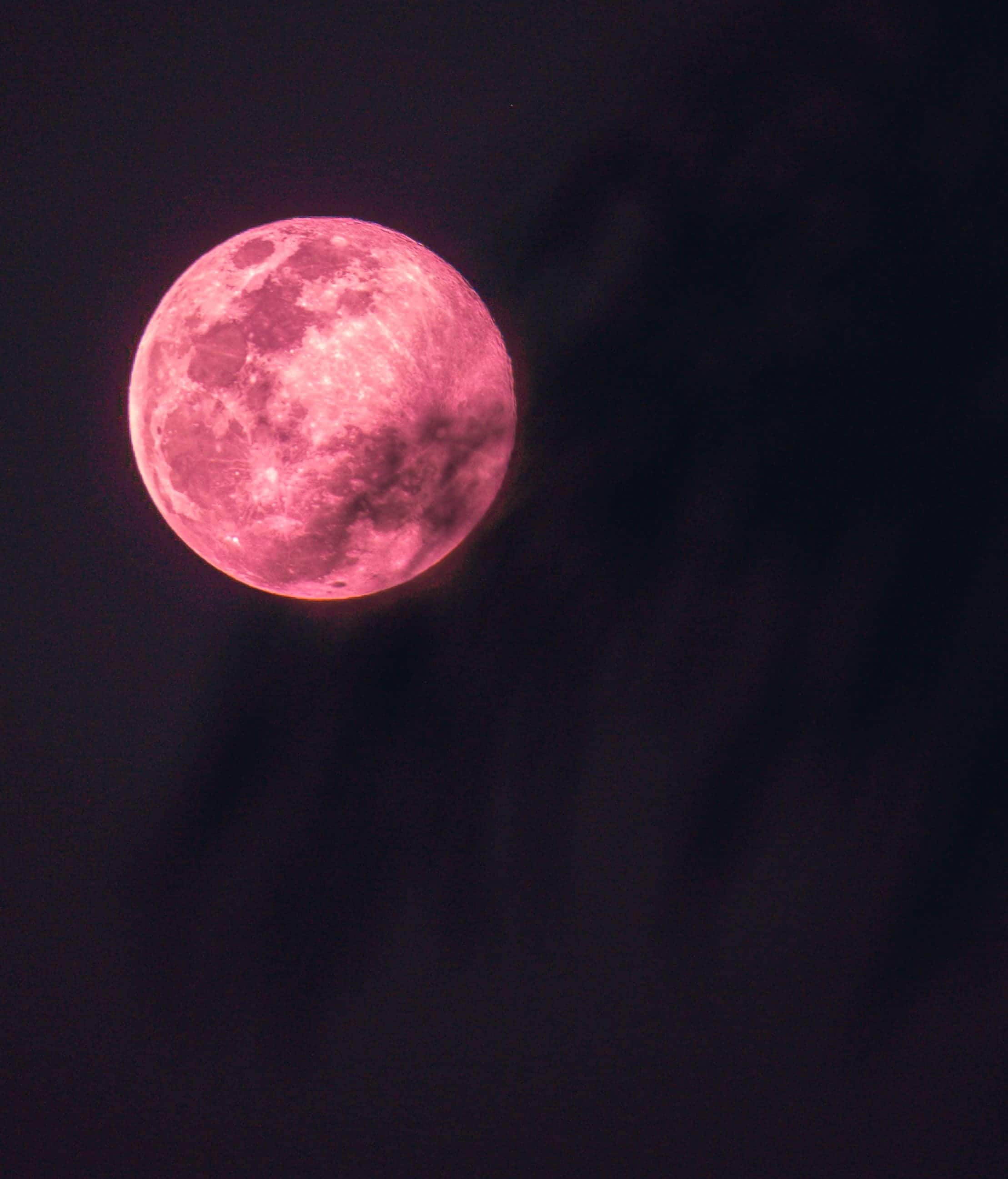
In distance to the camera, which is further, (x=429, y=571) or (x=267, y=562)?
(x=429, y=571)

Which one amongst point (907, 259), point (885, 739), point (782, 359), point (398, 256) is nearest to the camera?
point (907, 259)

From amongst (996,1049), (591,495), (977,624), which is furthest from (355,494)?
(996,1049)

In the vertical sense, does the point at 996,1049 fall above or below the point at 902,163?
below

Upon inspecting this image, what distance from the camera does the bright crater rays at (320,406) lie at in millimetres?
1325

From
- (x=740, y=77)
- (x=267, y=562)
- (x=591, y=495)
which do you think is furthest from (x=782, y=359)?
(x=267, y=562)

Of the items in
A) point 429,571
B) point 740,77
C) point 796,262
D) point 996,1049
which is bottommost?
point 996,1049

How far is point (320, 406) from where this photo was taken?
4.30 feet

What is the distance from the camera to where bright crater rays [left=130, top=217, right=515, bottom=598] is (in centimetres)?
133

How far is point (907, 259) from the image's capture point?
1.25 metres

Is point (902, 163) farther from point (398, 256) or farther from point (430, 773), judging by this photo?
point (430, 773)

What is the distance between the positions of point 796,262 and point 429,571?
98 cm

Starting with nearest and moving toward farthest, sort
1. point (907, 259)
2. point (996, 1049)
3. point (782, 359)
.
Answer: point (907, 259)
point (782, 359)
point (996, 1049)

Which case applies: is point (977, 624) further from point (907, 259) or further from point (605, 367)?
point (605, 367)

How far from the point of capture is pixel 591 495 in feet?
4.44
